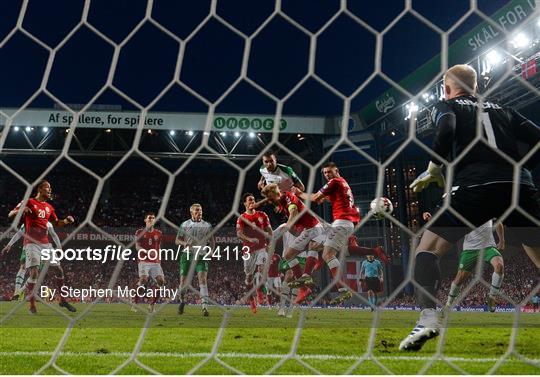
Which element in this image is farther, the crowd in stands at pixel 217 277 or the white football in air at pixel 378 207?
the crowd in stands at pixel 217 277

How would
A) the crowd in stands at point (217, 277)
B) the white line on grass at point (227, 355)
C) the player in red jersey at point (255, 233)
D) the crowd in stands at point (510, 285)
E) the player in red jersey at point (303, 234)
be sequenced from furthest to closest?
the crowd in stands at point (217, 277) → the crowd in stands at point (510, 285) → the player in red jersey at point (255, 233) → the player in red jersey at point (303, 234) → the white line on grass at point (227, 355)

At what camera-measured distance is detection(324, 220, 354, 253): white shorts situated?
168 inches

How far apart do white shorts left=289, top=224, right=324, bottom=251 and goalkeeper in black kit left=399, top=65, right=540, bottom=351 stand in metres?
2.28

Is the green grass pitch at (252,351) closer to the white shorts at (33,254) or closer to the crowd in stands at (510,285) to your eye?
the white shorts at (33,254)

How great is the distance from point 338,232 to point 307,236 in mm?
371

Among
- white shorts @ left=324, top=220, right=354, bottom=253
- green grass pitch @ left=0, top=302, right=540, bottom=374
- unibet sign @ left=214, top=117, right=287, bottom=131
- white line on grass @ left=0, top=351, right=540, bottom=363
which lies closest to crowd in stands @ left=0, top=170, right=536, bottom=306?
unibet sign @ left=214, top=117, right=287, bottom=131

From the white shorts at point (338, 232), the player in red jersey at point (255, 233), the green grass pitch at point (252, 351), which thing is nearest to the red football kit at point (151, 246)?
the player in red jersey at point (255, 233)

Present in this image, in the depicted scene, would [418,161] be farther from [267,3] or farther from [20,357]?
[20,357]

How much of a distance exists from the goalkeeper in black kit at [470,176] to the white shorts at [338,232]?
1887 millimetres

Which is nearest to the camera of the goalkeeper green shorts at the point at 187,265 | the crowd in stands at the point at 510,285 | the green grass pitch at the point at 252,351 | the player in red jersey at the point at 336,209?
the green grass pitch at the point at 252,351

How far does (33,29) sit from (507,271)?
11.6 meters

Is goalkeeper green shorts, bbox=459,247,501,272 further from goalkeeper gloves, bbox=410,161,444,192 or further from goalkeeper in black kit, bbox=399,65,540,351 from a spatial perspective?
goalkeeper gloves, bbox=410,161,444,192

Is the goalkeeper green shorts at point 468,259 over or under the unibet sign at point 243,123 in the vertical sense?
under

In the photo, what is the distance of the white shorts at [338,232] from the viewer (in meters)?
4.26
